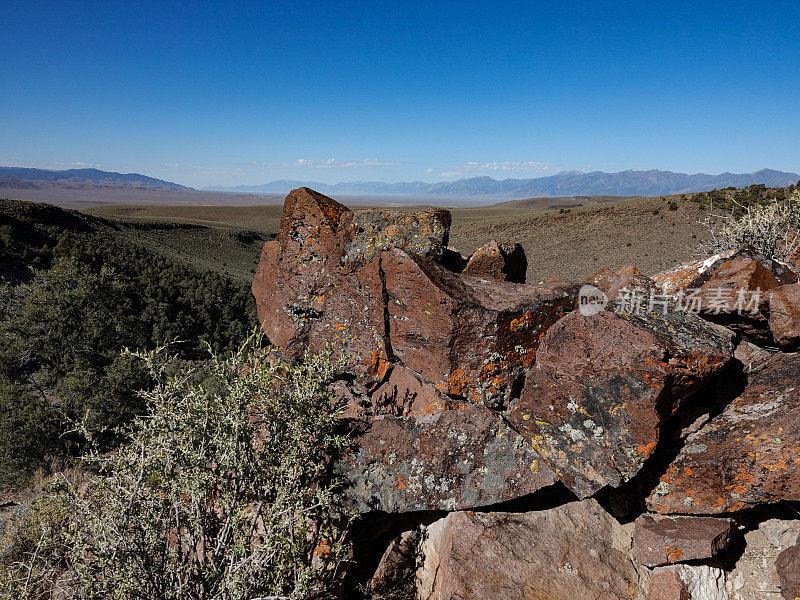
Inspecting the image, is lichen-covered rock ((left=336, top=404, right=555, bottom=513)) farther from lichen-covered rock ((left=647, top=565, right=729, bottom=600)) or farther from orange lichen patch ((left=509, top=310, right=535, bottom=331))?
lichen-covered rock ((left=647, top=565, right=729, bottom=600))

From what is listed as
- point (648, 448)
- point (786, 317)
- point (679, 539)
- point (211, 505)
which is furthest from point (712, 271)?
point (211, 505)

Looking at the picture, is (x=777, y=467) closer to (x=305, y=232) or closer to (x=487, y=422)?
(x=487, y=422)

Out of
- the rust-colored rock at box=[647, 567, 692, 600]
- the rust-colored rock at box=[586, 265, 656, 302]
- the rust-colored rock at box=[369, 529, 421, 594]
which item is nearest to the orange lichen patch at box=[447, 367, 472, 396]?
the rust-colored rock at box=[369, 529, 421, 594]

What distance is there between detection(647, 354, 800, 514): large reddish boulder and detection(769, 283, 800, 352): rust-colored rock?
1.62ft

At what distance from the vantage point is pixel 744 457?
455cm

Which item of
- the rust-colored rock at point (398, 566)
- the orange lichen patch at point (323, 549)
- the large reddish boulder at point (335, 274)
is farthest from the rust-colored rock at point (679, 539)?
the large reddish boulder at point (335, 274)

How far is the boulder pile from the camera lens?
4629 mm

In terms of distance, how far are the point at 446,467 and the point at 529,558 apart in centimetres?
145

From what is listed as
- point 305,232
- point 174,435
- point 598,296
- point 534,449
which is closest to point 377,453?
point 534,449

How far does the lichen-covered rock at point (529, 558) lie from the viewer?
16.1 ft

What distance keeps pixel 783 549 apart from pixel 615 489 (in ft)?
5.69

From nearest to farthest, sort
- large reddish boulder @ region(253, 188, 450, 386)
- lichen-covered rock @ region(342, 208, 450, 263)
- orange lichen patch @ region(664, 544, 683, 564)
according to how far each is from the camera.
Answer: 1. orange lichen patch @ region(664, 544, 683, 564)
2. large reddish boulder @ region(253, 188, 450, 386)
3. lichen-covered rock @ region(342, 208, 450, 263)

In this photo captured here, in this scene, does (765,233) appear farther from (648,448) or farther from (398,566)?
(398,566)

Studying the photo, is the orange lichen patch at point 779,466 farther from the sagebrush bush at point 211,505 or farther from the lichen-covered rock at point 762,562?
the sagebrush bush at point 211,505
